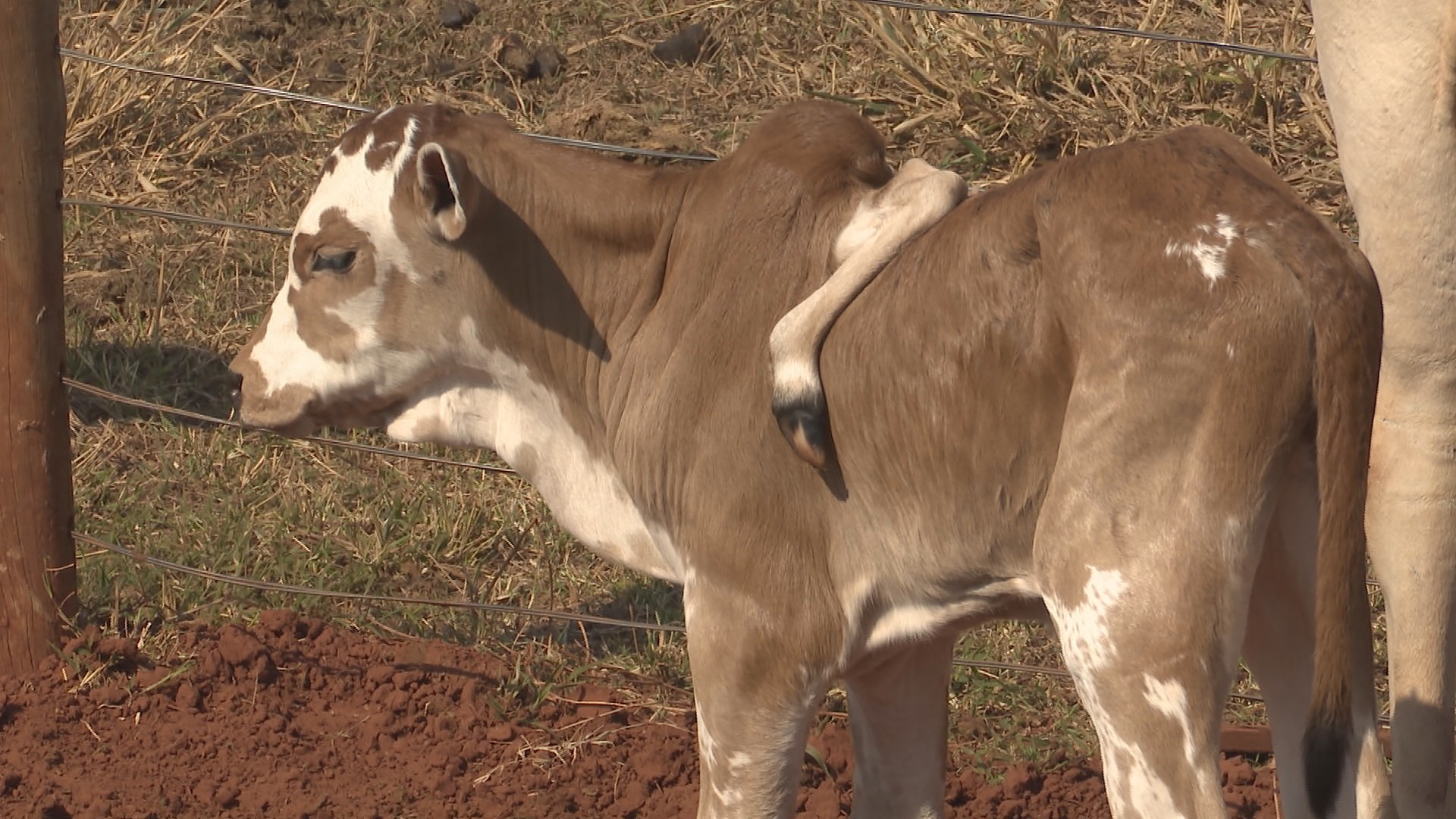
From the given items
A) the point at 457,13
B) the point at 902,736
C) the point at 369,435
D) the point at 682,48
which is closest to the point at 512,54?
the point at 457,13

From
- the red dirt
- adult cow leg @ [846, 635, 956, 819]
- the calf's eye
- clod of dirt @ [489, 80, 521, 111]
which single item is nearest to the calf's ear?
the calf's eye

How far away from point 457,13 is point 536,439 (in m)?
4.32

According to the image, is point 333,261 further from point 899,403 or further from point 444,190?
point 899,403

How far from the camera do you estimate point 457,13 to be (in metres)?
8.02

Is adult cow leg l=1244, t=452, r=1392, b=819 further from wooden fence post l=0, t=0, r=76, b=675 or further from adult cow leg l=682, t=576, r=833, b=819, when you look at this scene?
wooden fence post l=0, t=0, r=76, b=675

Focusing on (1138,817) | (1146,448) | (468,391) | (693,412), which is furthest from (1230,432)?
(468,391)

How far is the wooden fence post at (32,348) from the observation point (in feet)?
15.6

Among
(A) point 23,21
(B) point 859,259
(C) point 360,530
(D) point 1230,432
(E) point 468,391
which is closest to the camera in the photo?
(D) point 1230,432

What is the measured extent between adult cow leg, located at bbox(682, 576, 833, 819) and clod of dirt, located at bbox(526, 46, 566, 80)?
4.49 m

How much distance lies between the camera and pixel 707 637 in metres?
3.60

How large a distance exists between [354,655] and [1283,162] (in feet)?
12.7

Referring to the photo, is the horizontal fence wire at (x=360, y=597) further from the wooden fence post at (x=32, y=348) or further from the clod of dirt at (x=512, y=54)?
the clod of dirt at (x=512, y=54)

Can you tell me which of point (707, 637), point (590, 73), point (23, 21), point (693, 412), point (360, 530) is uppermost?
point (23, 21)

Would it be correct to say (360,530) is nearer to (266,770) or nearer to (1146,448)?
(266,770)
